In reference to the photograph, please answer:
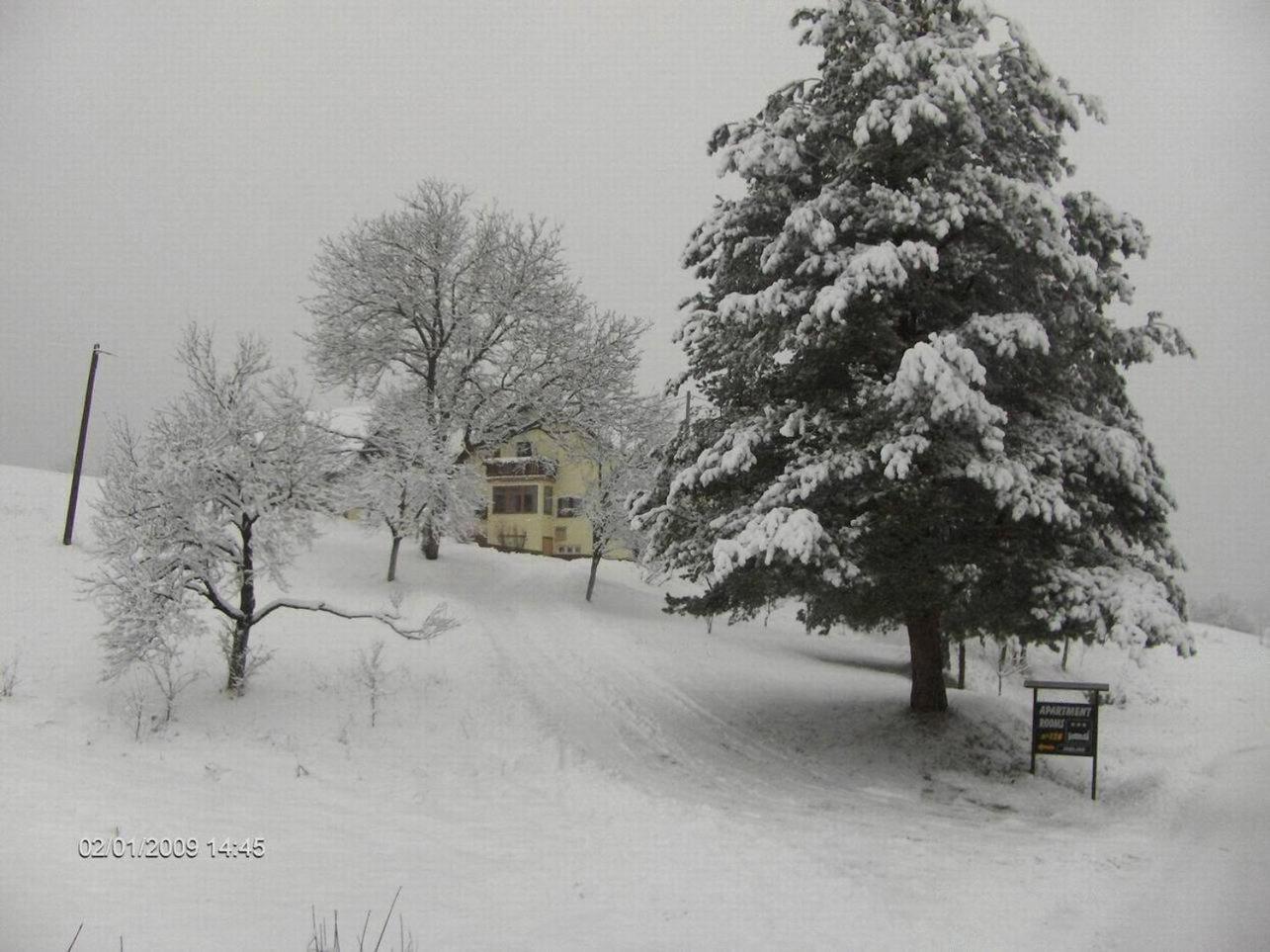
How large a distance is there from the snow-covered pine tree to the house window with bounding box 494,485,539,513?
34113 mm

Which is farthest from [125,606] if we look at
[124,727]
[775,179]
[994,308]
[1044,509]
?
[994,308]

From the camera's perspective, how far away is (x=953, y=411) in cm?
952

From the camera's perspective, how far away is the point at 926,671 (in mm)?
13273

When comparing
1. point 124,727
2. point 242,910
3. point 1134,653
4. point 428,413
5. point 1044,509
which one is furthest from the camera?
point 428,413

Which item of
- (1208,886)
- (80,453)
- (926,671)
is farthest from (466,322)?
(1208,886)

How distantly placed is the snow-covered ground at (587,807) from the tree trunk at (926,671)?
37 centimetres

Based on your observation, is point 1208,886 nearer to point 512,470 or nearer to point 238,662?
point 238,662

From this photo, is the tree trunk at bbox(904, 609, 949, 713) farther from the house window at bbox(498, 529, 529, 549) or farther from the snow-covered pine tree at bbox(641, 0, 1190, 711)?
the house window at bbox(498, 529, 529, 549)

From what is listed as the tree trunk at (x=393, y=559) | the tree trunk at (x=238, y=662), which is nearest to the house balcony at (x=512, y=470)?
the tree trunk at (x=393, y=559)

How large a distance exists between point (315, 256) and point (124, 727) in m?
19.6

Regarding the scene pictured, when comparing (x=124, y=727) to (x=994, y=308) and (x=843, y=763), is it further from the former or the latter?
(x=994, y=308)
